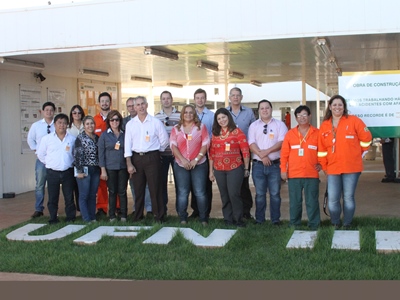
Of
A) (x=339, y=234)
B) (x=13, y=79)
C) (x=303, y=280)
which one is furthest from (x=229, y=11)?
(x=13, y=79)

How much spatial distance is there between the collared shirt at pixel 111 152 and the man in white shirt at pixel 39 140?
139 cm

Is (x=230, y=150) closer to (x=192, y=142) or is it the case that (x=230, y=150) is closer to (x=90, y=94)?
(x=192, y=142)

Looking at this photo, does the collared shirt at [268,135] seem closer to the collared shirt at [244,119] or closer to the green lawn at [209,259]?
the collared shirt at [244,119]

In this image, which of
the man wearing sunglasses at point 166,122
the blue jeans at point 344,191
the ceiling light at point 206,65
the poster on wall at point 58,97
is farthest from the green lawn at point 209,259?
the poster on wall at point 58,97

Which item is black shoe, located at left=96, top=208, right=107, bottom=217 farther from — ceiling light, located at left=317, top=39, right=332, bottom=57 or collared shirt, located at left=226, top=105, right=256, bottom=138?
ceiling light, located at left=317, top=39, right=332, bottom=57

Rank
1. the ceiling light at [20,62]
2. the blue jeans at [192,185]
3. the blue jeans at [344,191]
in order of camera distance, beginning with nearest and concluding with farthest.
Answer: the blue jeans at [344,191]
the blue jeans at [192,185]
the ceiling light at [20,62]

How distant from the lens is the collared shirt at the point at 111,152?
773 cm

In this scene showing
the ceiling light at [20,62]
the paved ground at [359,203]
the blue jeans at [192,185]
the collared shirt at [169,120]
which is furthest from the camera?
the ceiling light at [20,62]

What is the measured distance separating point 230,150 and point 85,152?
7.13 ft

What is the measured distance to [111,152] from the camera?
7742 millimetres

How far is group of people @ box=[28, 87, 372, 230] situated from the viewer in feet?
22.6

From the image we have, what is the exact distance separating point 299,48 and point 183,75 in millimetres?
5142

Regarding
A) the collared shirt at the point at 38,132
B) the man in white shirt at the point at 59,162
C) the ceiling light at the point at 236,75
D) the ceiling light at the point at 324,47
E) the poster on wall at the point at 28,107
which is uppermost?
the ceiling light at the point at 236,75

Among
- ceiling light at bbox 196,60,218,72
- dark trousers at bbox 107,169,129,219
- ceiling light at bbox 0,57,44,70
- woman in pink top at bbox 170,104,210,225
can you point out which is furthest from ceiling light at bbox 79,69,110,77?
woman in pink top at bbox 170,104,210,225
